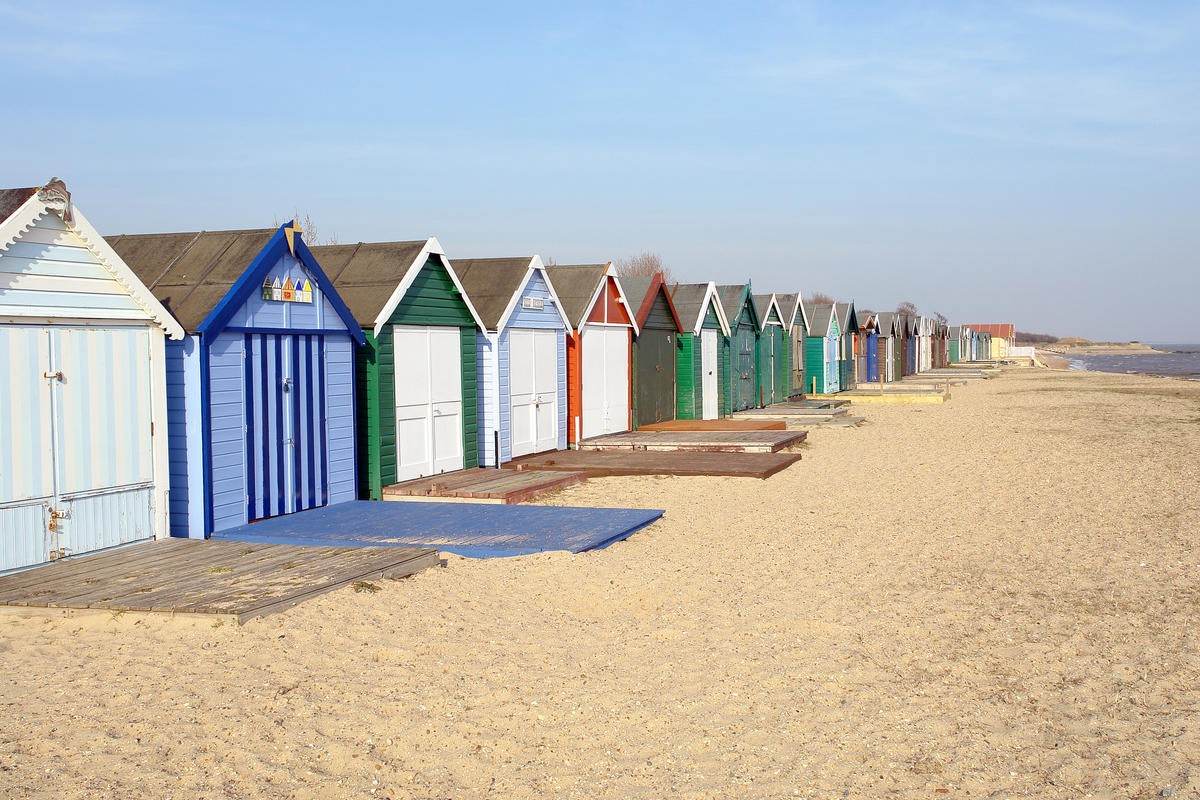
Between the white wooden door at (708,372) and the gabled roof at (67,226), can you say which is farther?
the white wooden door at (708,372)

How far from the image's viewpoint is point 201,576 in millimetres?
8328

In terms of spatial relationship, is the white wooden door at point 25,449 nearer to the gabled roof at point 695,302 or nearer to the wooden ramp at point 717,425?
the wooden ramp at point 717,425

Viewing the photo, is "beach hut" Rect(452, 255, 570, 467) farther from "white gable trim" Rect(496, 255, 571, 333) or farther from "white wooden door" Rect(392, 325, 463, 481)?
"white wooden door" Rect(392, 325, 463, 481)

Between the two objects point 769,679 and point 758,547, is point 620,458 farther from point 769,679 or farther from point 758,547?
point 769,679

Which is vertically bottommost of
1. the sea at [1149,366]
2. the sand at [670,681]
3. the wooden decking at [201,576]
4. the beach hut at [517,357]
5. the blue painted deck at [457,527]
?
the sand at [670,681]

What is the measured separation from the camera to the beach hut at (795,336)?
34281mm

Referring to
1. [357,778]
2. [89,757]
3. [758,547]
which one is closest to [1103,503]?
[758,547]

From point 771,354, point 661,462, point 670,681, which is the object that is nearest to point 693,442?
point 661,462

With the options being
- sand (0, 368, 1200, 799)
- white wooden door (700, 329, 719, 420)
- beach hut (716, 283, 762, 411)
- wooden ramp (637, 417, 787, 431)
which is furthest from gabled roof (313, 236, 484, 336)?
beach hut (716, 283, 762, 411)

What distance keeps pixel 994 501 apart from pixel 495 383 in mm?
7048

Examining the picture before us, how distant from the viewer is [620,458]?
57.8ft

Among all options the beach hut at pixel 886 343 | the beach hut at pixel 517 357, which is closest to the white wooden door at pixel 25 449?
the beach hut at pixel 517 357

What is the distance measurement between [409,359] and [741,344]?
639 inches

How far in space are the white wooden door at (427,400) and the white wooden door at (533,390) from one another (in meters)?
1.61
